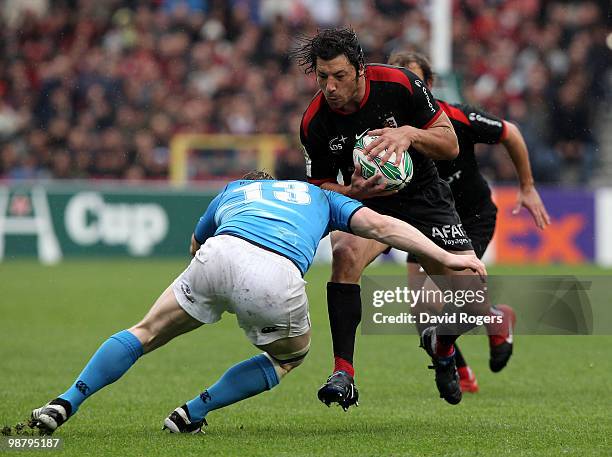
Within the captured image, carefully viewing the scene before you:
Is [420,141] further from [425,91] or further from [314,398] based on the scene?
[314,398]

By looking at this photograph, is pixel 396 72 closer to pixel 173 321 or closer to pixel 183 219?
pixel 173 321

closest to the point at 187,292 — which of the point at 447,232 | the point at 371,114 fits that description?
the point at 371,114

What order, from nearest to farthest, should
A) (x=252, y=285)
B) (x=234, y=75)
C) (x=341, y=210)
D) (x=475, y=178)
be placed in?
(x=252, y=285) < (x=341, y=210) < (x=475, y=178) < (x=234, y=75)

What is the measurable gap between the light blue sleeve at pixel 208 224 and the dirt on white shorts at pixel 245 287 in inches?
14.4

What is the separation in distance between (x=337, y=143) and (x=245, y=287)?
139 centimetres

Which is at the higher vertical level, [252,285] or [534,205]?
[252,285]

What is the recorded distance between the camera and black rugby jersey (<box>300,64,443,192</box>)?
667 cm

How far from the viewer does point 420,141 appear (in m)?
6.59

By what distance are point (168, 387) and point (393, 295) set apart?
1.70 meters

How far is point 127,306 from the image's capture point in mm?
13547

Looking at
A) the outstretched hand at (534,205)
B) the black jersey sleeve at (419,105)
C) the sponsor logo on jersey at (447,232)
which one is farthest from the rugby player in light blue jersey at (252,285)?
the outstretched hand at (534,205)

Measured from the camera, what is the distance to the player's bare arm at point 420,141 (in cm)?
638

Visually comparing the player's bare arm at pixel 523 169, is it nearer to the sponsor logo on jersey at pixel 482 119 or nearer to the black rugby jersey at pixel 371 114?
the sponsor logo on jersey at pixel 482 119

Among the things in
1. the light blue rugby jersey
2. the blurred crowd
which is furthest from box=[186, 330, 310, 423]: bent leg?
the blurred crowd
